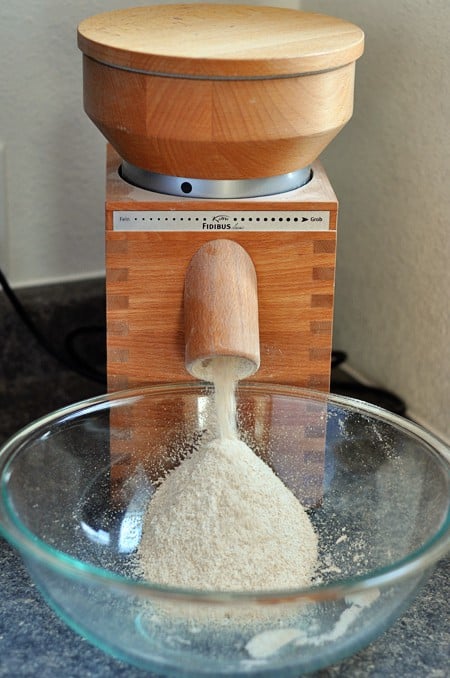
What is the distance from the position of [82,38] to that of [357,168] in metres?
0.33

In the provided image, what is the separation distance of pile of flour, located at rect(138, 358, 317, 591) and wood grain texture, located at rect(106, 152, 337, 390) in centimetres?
6

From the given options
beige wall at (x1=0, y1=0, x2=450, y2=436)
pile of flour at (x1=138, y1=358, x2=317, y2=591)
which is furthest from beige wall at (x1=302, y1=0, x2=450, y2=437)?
pile of flour at (x1=138, y1=358, x2=317, y2=591)

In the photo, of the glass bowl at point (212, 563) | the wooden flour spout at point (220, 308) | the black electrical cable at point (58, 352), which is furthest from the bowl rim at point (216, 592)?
the black electrical cable at point (58, 352)

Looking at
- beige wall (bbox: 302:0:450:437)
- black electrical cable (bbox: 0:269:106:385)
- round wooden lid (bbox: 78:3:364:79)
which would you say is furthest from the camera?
black electrical cable (bbox: 0:269:106:385)

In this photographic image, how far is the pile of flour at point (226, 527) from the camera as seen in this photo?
2.16 ft

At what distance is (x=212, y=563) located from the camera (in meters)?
0.66

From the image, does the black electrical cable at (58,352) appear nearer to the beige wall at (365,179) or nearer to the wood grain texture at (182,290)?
the beige wall at (365,179)

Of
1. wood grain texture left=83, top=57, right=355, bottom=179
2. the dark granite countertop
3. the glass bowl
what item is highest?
wood grain texture left=83, top=57, right=355, bottom=179

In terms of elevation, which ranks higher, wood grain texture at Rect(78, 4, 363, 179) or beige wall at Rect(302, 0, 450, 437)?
wood grain texture at Rect(78, 4, 363, 179)

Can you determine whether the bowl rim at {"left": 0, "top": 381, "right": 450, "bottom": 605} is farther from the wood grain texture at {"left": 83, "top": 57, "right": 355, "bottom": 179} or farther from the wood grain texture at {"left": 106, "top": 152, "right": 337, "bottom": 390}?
the wood grain texture at {"left": 83, "top": 57, "right": 355, "bottom": 179}

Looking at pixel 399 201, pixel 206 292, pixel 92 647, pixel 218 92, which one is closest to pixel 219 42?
pixel 218 92

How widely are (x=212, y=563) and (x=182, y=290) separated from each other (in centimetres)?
19

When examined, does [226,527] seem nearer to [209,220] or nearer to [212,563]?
[212,563]

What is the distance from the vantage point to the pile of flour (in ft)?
2.16
